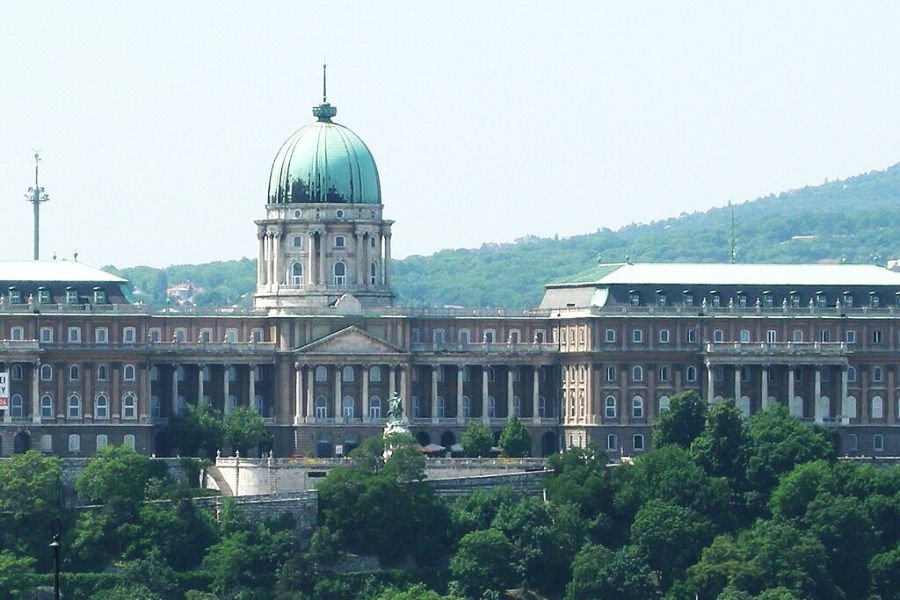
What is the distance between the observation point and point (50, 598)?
196 meters

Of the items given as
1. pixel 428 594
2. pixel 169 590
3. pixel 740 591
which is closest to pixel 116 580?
pixel 169 590

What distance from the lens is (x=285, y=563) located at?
199m

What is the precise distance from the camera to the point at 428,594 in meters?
196

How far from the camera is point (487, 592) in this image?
199375 millimetres

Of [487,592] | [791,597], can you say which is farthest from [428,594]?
[791,597]

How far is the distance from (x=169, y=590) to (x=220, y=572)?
2.94 meters

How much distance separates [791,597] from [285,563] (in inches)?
1029

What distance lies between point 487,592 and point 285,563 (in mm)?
10562

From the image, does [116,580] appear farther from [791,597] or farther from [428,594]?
[791,597]

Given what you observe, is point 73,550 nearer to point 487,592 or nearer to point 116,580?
point 116,580

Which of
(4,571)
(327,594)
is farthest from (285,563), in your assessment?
(4,571)

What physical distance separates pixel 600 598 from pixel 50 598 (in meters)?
28.4

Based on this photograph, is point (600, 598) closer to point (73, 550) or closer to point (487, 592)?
point (487, 592)

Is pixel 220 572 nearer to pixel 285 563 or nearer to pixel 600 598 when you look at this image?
pixel 285 563
